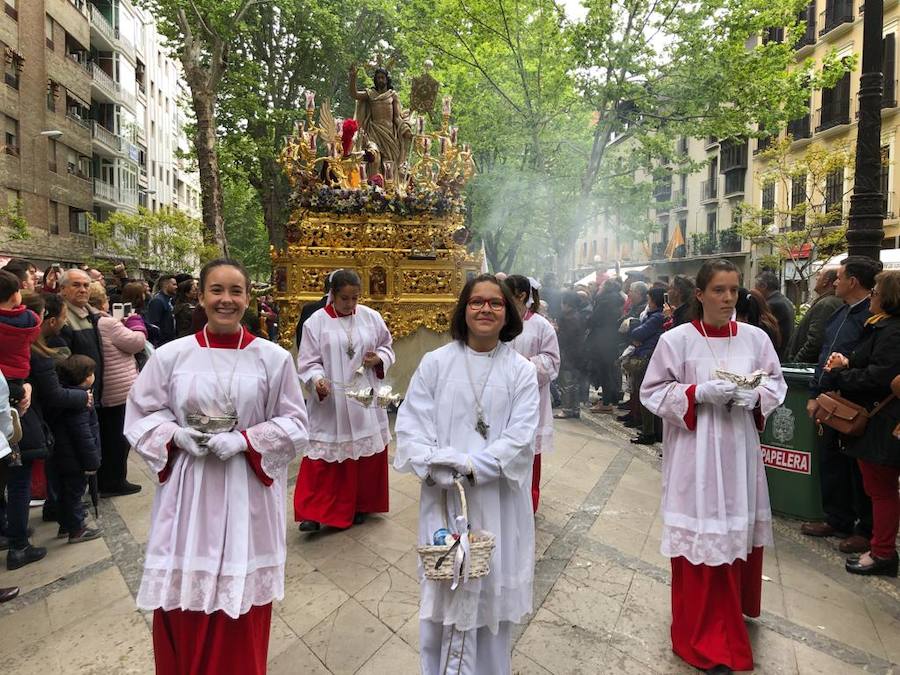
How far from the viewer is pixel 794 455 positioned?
214 inches

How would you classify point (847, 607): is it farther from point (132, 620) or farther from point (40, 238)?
point (40, 238)

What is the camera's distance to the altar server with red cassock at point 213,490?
2635 millimetres

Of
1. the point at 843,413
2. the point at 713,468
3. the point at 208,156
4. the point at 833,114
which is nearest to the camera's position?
the point at 713,468

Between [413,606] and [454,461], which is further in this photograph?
[413,606]

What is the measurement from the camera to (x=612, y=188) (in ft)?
74.2

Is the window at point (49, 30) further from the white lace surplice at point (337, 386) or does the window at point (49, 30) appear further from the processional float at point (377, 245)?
the white lace surplice at point (337, 386)

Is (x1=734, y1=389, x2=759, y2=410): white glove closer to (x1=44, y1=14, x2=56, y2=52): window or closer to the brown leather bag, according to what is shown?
the brown leather bag

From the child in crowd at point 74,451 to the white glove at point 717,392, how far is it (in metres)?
4.20

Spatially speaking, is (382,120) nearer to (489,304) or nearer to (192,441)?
(489,304)

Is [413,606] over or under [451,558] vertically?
under

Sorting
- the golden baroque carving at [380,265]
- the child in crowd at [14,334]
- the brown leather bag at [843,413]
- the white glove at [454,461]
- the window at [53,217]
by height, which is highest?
the window at [53,217]

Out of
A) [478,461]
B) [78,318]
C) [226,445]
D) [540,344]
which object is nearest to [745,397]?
[478,461]

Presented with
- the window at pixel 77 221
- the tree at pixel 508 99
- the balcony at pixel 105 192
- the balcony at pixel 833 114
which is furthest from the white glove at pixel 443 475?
the balcony at pixel 105 192

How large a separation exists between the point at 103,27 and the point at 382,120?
31.0 m
